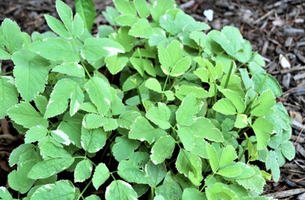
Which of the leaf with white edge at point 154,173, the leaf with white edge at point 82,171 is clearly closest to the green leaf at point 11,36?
the leaf with white edge at point 82,171

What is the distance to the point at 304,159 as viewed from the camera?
5.79 ft

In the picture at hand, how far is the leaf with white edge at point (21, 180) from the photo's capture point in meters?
1.22

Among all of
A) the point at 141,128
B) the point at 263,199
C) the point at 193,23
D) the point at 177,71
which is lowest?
the point at 263,199

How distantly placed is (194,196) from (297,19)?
221cm

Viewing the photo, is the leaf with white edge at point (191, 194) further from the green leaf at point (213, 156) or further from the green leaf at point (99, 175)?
the green leaf at point (99, 175)

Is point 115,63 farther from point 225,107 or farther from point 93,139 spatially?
point 225,107

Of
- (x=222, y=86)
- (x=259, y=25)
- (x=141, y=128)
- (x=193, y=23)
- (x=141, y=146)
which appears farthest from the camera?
(x=259, y=25)

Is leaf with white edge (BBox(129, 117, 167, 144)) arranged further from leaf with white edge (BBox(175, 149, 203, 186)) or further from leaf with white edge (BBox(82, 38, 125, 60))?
leaf with white edge (BBox(82, 38, 125, 60))

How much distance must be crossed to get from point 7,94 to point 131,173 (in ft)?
2.49

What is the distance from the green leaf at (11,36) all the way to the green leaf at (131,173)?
82cm

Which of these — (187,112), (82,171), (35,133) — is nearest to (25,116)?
(35,133)

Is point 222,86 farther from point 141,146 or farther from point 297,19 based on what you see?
point 297,19

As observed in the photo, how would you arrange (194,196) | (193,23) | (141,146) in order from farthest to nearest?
(193,23), (141,146), (194,196)

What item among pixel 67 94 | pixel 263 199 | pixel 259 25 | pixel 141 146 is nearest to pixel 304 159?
pixel 263 199
